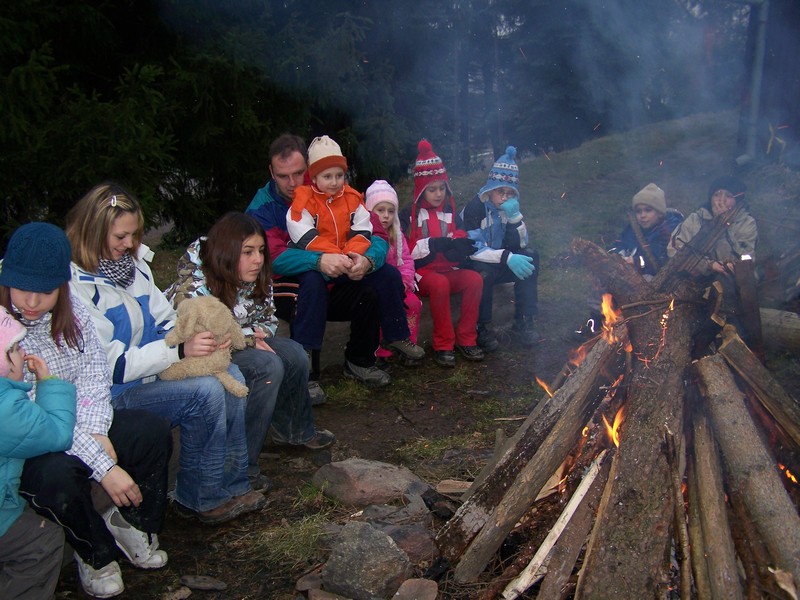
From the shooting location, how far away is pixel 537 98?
507 inches

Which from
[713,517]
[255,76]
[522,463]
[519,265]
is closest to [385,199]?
[519,265]

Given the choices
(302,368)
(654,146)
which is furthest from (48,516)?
(654,146)

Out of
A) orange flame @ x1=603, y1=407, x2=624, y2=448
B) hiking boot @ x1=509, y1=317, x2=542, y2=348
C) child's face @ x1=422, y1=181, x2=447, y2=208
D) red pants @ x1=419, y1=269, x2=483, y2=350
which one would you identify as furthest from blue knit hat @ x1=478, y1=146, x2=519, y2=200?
orange flame @ x1=603, y1=407, x2=624, y2=448

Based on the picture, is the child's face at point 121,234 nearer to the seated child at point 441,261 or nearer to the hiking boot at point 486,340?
the seated child at point 441,261

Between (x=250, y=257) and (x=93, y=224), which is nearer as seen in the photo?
(x=93, y=224)

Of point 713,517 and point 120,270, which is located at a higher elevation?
point 120,270

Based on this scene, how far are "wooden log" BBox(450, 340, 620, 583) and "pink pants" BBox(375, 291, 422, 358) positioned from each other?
2490 millimetres

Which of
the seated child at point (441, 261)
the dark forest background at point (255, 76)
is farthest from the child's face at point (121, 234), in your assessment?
the seated child at point (441, 261)

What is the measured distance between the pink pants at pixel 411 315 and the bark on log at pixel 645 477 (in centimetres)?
237

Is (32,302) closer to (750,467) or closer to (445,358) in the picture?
(750,467)

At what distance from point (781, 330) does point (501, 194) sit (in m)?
2.32

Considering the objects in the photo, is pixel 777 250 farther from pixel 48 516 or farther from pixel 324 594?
pixel 48 516

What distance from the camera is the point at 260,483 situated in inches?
146

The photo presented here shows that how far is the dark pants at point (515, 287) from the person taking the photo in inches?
228
